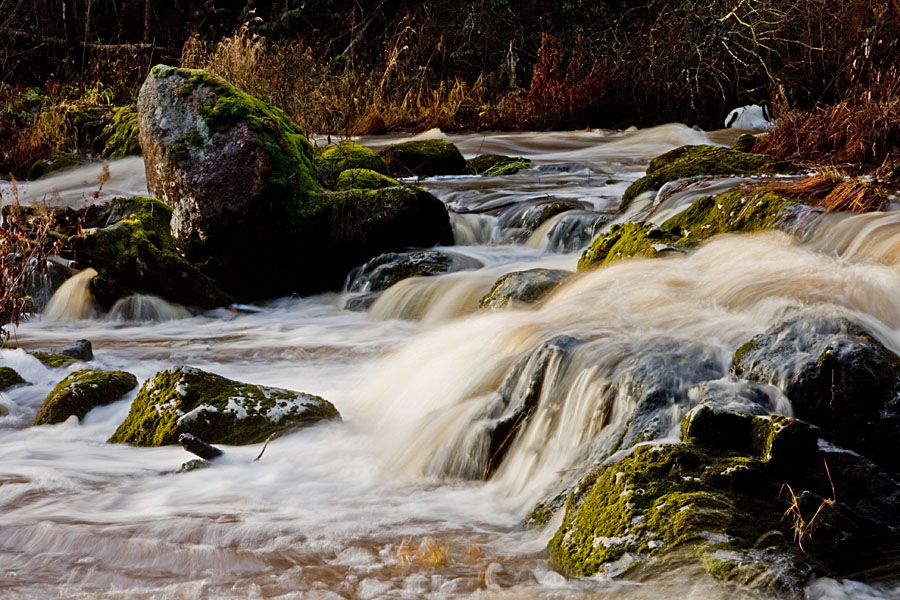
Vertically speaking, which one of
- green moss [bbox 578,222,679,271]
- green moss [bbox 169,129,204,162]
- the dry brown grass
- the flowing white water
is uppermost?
green moss [bbox 169,129,204,162]

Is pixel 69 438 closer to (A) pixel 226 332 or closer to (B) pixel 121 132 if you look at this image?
(A) pixel 226 332

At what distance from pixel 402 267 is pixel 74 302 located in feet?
8.82

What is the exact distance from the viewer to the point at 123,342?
713 cm

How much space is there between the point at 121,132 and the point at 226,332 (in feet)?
22.9

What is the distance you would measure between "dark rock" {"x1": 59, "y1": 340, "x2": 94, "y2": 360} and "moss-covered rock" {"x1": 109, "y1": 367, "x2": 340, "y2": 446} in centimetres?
156

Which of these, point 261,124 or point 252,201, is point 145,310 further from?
point 261,124

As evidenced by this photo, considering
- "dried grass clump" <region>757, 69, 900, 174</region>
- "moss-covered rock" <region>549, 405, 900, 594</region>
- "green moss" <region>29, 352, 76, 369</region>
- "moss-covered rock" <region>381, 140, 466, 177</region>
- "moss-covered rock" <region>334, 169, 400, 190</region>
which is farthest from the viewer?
"moss-covered rock" <region>381, 140, 466, 177</region>

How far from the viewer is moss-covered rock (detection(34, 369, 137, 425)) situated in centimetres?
504

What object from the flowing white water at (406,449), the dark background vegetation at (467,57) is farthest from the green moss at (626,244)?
the dark background vegetation at (467,57)

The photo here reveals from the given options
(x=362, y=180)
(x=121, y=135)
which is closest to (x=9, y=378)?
(x=362, y=180)

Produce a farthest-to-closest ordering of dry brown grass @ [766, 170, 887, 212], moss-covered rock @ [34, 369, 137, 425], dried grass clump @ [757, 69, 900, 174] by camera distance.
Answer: dried grass clump @ [757, 69, 900, 174] < dry brown grass @ [766, 170, 887, 212] < moss-covered rock @ [34, 369, 137, 425]

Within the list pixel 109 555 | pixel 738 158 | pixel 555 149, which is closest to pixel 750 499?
pixel 109 555

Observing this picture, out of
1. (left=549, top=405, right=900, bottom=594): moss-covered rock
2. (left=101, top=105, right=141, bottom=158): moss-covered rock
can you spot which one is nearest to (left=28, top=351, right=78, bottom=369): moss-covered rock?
(left=549, top=405, right=900, bottom=594): moss-covered rock

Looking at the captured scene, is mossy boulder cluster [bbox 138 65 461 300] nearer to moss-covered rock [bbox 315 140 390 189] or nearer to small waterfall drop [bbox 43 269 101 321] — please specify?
small waterfall drop [bbox 43 269 101 321]
